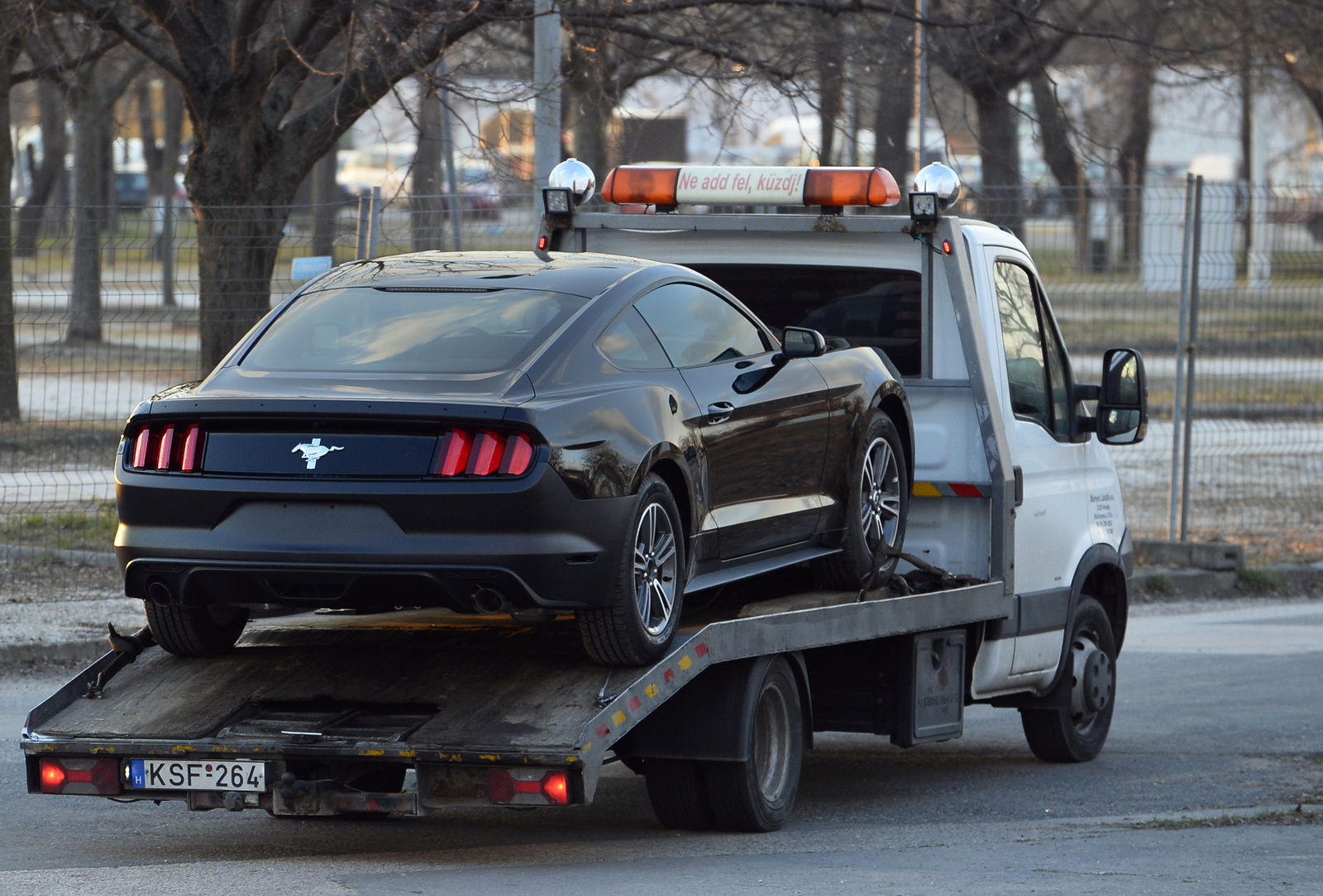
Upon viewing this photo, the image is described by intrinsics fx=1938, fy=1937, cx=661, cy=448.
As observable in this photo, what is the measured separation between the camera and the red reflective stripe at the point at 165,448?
5.89 metres

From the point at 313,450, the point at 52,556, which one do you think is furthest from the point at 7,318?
the point at 313,450

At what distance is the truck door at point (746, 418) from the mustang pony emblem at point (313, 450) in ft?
4.51

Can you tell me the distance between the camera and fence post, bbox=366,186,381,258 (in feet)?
38.3

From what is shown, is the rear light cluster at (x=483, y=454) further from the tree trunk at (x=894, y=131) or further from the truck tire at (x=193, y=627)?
the tree trunk at (x=894, y=131)

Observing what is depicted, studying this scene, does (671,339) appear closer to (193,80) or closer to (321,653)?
(321,653)

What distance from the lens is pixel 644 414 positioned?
242 inches

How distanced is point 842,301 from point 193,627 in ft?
10.9

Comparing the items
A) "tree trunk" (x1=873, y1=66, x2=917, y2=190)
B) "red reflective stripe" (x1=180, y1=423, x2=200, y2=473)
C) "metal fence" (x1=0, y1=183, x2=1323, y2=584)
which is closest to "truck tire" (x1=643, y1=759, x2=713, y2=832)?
"red reflective stripe" (x1=180, y1=423, x2=200, y2=473)

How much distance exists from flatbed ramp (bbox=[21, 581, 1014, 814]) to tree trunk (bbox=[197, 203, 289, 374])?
18.4ft

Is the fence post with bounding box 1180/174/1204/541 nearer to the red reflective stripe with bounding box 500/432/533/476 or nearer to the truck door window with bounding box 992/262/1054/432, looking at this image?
the truck door window with bounding box 992/262/1054/432

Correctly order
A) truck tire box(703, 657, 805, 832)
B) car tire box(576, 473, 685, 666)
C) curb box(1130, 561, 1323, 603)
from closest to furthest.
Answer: car tire box(576, 473, 685, 666) → truck tire box(703, 657, 805, 832) → curb box(1130, 561, 1323, 603)

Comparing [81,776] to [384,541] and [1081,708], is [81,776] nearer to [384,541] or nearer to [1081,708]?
[384,541]

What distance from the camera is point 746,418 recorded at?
22.5 ft

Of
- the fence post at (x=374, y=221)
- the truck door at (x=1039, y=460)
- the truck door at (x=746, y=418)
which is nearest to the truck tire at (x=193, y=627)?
the truck door at (x=746, y=418)
